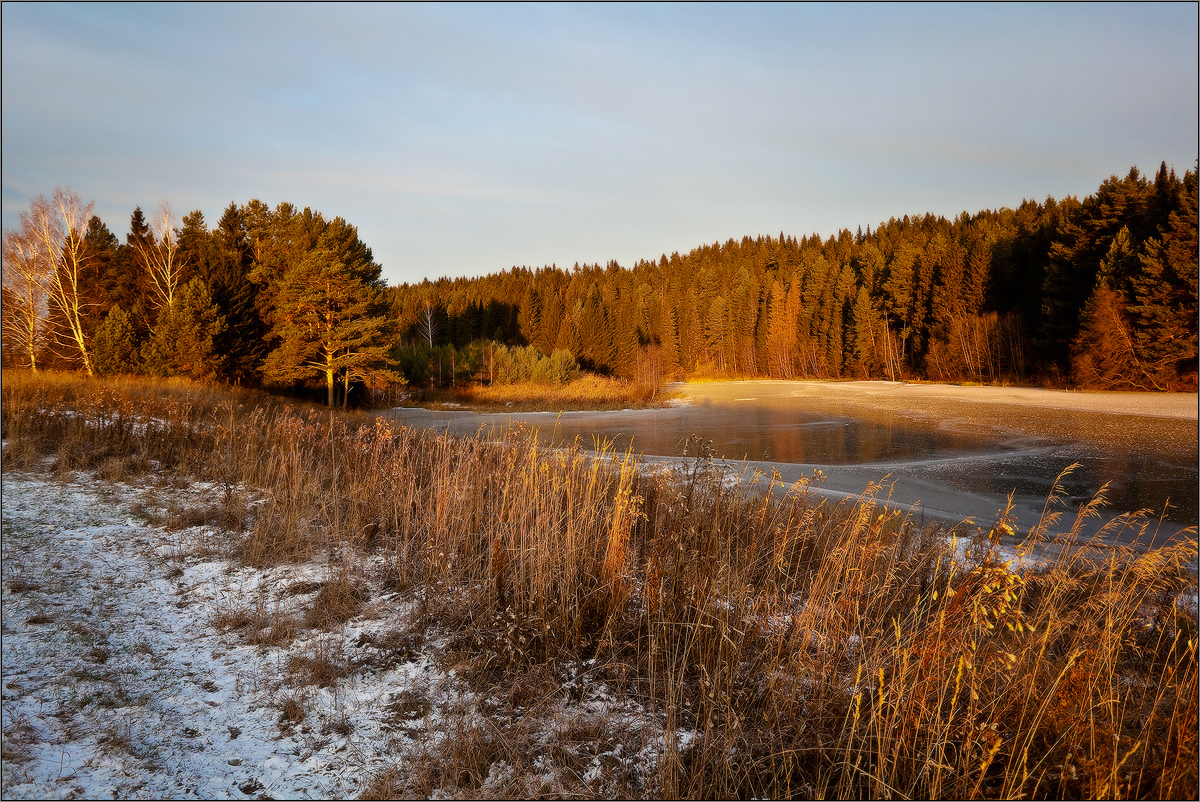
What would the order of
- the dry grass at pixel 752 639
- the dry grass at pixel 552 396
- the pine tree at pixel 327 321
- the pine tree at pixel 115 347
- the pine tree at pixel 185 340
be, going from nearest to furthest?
the dry grass at pixel 752 639 < the pine tree at pixel 185 340 < the pine tree at pixel 115 347 < the pine tree at pixel 327 321 < the dry grass at pixel 552 396

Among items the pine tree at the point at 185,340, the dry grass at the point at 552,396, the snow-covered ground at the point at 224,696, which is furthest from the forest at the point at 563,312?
the snow-covered ground at the point at 224,696

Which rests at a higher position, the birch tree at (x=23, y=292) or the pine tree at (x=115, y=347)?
the birch tree at (x=23, y=292)

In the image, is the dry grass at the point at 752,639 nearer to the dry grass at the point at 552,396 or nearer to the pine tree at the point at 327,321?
the pine tree at the point at 327,321

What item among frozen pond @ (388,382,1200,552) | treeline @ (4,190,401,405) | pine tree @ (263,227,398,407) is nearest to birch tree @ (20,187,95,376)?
treeline @ (4,190,401,405)

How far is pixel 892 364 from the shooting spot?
6475 cm

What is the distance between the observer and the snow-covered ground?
2.76 meters

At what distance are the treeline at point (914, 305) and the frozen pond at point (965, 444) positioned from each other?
222 inches

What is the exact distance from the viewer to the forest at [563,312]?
87.2 feet

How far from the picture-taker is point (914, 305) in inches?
2509

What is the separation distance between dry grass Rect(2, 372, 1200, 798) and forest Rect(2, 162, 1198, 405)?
924 inches

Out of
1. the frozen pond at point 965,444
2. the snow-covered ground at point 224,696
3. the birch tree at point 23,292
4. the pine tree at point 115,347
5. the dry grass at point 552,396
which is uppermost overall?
the birch tree at point 23,292

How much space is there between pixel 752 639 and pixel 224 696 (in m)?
3.22

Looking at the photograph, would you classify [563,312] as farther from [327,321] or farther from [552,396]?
[327,321]

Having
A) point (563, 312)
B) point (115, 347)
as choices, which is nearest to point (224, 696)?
point (115, 347)
